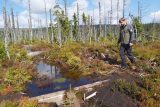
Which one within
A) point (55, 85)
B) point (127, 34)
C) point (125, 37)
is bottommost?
point (55, 85)

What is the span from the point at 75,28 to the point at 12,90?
61218mm


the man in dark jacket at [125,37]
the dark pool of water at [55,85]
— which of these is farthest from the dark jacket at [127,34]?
the dark pool of water at [55,85]

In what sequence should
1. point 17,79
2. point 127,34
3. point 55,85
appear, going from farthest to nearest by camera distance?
point 17,79 → point 127,34 → point 55,85

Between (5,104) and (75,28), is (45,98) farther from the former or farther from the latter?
(75,28)

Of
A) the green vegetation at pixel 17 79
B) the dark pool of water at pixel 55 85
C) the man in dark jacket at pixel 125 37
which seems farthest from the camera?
the green vegetation at pixel 17 79

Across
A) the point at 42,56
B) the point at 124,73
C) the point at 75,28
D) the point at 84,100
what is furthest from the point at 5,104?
the point at 75,28

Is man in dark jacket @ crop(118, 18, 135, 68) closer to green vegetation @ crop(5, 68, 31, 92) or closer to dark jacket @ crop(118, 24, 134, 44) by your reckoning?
dark jacket @ crop(118, 24, 134, 44)

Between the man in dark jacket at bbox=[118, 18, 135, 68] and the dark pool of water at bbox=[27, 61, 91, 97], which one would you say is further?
the man in dark jacket at bbox=[118, 18, 135, 68]

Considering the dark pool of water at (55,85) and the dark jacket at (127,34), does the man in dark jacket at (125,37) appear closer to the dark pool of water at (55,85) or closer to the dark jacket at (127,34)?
the dark jacket at (127,34)

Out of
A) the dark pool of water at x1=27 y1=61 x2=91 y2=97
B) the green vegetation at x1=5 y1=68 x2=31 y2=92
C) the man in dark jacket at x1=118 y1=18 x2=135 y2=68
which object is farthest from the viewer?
the green vegetation at x1=5 y1=68 x2=31 y2=92

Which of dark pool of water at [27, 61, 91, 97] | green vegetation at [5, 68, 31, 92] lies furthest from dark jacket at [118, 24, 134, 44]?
green vegetation at [5, 68, 31, 92]

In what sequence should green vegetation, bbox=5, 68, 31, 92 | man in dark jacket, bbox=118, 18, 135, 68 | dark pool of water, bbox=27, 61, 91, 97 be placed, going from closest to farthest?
dark pool of water, bbox=27, 61, 91, 97 < man in dark jacket, bbox=118, 18, 135, 68 < green vegetation, bbox=5, 68, 31, 92

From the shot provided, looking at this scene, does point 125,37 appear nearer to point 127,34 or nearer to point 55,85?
point 127,34

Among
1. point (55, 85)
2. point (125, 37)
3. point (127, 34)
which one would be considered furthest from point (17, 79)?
point (127, 34)
